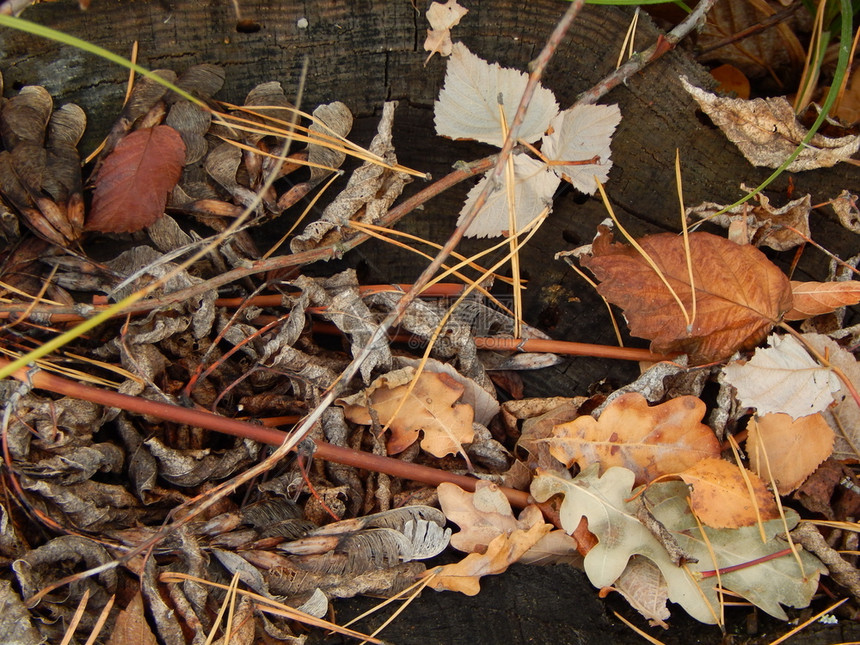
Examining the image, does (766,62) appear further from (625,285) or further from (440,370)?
(440,370)

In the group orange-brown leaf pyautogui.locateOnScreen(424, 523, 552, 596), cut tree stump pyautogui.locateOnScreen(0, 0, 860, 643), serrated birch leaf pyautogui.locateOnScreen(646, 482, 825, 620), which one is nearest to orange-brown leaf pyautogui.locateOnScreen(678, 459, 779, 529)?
serrated birch leaf pyautogui.locateOnScreen(646, 482, 825, 620)

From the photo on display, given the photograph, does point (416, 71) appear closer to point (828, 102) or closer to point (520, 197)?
point (520, 197)

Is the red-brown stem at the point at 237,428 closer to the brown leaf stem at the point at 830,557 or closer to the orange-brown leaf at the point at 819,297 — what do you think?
the brown leaf stem at the point at 830,557

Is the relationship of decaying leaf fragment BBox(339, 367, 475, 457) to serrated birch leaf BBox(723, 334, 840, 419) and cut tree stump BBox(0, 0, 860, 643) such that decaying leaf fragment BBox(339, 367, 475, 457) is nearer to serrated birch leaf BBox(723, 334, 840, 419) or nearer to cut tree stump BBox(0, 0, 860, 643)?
cut tree stump BBox(0, 0, 860, 643)

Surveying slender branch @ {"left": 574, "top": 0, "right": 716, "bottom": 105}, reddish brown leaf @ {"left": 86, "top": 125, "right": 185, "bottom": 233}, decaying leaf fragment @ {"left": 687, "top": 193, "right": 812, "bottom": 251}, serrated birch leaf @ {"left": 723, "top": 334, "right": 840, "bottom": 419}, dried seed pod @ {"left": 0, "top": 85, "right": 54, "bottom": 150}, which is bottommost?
serrated birch leaf @ {"left": 723, "top": 334, "right": 840, "bottom": 419}

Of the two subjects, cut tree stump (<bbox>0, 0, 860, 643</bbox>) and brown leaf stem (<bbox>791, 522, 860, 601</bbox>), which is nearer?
brown leaf stem (<bbox>791, 522, 860, 601</bbox>)

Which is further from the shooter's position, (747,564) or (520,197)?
(520,197)

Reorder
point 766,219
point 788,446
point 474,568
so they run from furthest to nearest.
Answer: point 766,219 < point 788,446 < point 474,568

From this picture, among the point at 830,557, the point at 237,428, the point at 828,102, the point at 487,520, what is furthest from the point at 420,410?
the point at 828,102
